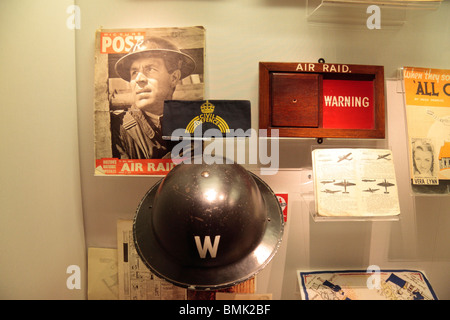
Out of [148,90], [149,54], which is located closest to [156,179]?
[148,90]

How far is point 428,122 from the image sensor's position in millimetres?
1154

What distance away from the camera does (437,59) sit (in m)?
1.20

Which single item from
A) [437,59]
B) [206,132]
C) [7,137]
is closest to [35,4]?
[7,137]

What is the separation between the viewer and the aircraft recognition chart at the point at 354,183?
1.06 meters

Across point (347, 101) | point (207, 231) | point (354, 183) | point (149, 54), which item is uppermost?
point (149, 54)

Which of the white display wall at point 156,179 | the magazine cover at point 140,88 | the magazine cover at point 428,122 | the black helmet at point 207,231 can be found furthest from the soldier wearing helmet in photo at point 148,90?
the magazine cover at point 428,122

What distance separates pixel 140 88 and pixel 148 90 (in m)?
0.04

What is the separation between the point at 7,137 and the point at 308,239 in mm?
1367

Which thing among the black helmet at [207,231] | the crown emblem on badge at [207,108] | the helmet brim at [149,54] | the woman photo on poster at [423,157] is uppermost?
the helmet brim at [149,54]

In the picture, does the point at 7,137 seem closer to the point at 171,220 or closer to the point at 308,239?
the point at 171,220

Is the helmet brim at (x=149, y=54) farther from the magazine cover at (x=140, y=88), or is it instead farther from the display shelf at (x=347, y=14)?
the display shelf at (x=347, y=14)

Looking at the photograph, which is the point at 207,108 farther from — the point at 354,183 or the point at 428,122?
the point at 428,122

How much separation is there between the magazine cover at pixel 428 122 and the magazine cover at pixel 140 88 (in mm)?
916

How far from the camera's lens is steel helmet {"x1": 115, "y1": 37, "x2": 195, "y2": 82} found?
1125mm
